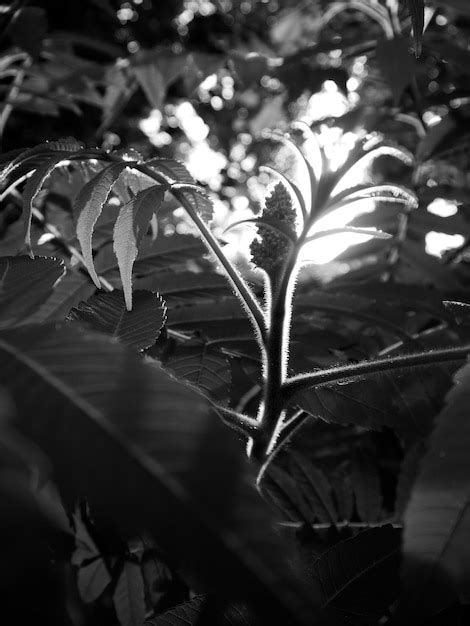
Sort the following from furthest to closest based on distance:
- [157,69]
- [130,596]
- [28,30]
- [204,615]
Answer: [157,69]
[28,30]
[130,596]
[204,615]

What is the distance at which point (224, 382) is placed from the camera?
3.75 ft

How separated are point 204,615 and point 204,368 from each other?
449mm

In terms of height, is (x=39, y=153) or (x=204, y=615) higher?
(x=39, y=153)

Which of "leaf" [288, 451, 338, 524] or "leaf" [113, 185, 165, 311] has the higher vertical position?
"leaf" [113, 185, 165, 311]

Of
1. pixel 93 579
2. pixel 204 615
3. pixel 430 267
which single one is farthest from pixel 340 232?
pixel 430 267

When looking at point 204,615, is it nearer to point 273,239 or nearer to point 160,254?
point 273,239

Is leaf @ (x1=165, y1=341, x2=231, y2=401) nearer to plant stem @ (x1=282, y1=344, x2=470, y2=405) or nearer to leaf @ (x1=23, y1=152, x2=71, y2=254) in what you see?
plant stem @ (x1=282, y1=344, x2=470, y2=405)

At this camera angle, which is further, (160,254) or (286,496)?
(286,496)

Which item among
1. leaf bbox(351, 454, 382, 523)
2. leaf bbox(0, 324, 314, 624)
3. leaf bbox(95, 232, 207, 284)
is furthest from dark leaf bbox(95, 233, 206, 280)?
leaf bbox(0, 324, 314, 624)

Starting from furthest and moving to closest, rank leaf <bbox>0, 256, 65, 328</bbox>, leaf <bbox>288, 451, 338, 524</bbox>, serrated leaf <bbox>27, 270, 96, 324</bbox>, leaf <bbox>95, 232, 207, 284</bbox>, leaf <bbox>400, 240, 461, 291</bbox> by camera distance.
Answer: leaf <bbox>400, 240, 461, 291</bbox> → leaf <bbox>288, 451, 338, 524</bbox> → leaf <bbox>95, 232, 207, 284</bbox> → serrated leaf <bbox>27, 270, 96, 324</bbox> → leaf <bbox>0, 256, 65, 328</bbox>

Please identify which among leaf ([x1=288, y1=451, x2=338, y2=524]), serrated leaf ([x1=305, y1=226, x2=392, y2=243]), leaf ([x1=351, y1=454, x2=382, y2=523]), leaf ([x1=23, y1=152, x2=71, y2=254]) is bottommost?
leaf ([x1=351, y1=454, x2=382, y2=523])

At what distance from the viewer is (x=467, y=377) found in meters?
0.65

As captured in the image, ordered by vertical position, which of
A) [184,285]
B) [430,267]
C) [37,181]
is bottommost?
[430,267]

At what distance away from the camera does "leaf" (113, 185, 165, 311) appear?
0.92 m
